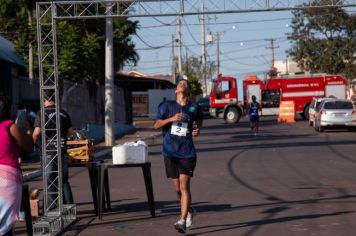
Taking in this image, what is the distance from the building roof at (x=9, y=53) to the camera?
33906mm

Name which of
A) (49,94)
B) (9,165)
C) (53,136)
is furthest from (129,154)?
(9,165)

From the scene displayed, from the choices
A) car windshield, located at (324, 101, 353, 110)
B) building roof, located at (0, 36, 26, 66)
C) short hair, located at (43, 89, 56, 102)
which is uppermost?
building roof, located at (0, 36, 26, 66)

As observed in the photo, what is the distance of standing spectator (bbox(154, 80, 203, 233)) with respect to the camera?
1059 centimetres

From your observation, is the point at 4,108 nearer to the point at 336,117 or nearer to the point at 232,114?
the point at 336,117

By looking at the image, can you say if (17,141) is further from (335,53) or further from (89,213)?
(335,53)

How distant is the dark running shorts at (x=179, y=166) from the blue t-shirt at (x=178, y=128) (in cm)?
5

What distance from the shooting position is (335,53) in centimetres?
7562

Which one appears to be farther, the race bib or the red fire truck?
the red fire truck

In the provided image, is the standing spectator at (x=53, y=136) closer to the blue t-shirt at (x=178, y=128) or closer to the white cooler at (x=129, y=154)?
the white cooler at (x=129, y=154)

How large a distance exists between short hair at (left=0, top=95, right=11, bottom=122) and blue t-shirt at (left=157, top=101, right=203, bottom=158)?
3.34 metres

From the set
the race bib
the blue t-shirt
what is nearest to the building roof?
the blue t-shirt

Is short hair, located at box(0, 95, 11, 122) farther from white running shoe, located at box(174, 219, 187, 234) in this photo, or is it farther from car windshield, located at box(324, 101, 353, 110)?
car windshield, located at box(324, 101, 353, 110)

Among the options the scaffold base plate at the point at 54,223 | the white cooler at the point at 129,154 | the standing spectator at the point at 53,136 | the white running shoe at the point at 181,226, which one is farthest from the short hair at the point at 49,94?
the white running shoe at the point at 181,226

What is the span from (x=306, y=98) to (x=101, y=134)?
21327 mm
